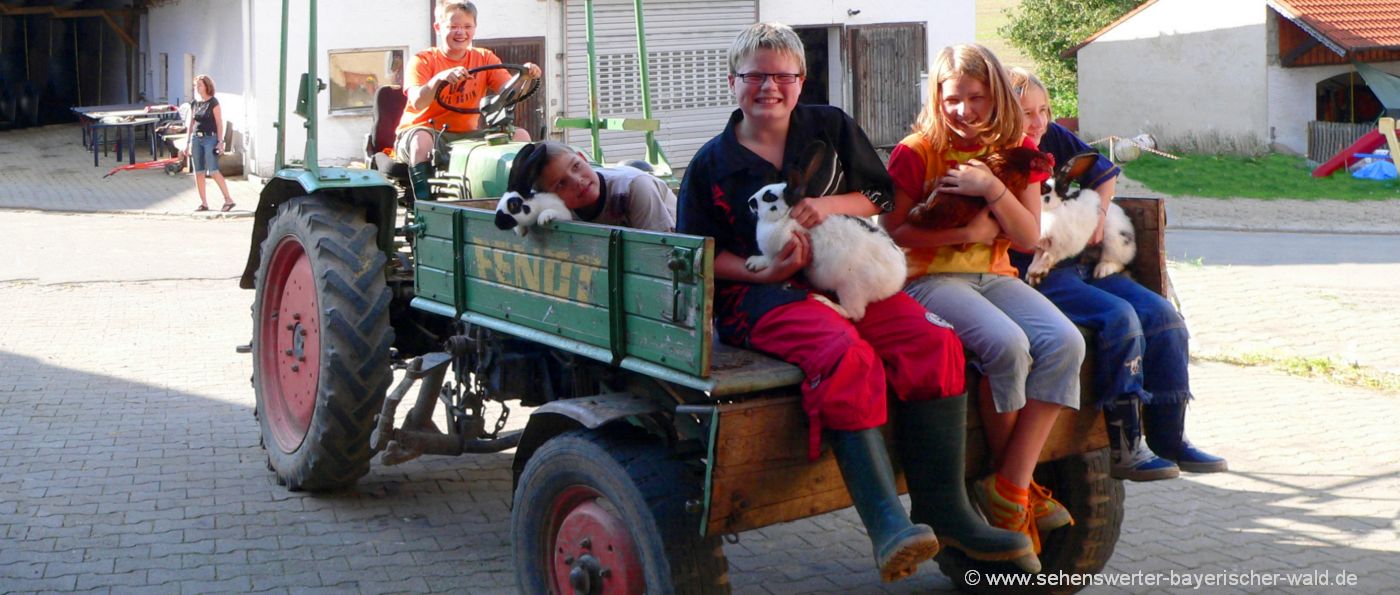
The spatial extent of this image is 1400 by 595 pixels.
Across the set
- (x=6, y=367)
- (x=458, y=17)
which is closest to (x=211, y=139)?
(x=6, y=367)

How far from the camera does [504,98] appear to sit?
6543 millimetres

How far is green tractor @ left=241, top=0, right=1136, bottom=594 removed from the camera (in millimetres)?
3654

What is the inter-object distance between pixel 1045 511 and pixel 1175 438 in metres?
0.53

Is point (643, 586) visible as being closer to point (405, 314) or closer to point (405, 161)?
point (405, 314)

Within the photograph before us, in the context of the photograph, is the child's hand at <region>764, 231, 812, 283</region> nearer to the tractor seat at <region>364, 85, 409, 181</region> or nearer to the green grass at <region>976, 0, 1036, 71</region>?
the tractor seat at <region>364, 85, 409, 181</region>

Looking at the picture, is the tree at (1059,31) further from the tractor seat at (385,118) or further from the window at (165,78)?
the tractor seat at (385,118)

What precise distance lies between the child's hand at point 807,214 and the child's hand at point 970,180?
0.42m

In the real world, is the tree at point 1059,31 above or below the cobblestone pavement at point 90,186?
above

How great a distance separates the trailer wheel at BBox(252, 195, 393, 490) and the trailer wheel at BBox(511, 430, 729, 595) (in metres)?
1.60

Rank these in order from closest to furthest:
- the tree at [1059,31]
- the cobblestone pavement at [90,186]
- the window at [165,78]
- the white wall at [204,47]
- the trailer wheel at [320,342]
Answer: the trailer wheel at [320,342] → the cobblestone pavement at [90,186] → the white wall at [204,47] → the window at [165,78] → the tree at [1059,31]

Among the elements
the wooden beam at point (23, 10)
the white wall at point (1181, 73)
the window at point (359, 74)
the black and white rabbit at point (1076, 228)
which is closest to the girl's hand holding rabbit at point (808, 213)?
the black and white rabbit at point (1076, 228)

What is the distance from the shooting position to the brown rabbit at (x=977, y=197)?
13.6 ft

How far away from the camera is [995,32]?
42031 millimetres

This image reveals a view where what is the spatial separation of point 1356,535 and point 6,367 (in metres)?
7.49
